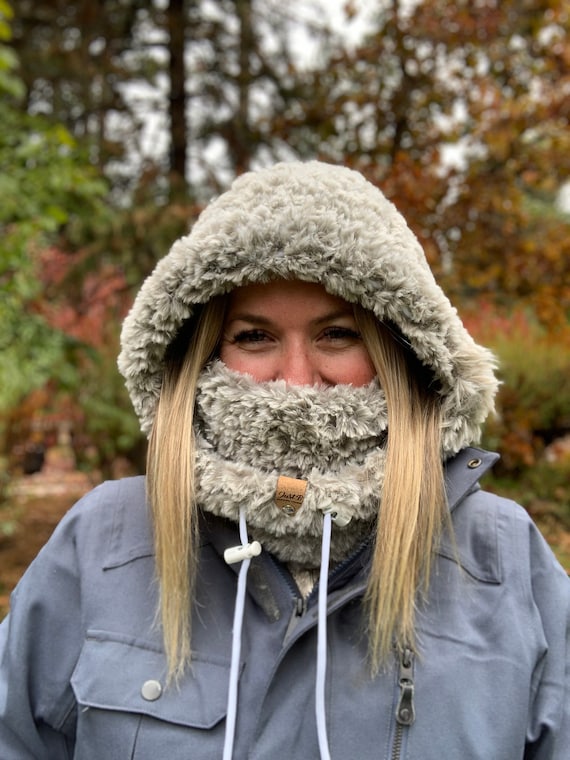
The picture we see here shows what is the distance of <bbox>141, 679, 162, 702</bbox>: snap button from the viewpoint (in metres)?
1.47

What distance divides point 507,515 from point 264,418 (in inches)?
24.0

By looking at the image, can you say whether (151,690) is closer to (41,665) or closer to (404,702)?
(41,665)

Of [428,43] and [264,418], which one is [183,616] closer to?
[264,418]

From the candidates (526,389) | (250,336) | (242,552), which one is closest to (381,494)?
(242,552)

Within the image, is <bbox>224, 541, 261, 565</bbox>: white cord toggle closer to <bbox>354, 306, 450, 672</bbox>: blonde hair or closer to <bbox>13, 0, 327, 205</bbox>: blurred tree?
<bbox>354, 306, 450, 672</bbox>: blonde hair

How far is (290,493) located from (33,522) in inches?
224

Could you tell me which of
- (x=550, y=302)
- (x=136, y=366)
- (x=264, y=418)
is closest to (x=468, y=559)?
(x=264, y=418)

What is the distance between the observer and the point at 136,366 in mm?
1708

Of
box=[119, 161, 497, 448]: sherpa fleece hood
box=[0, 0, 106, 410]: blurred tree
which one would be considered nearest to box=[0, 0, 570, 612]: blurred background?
box=[0, 0, 106, 410]: blurred tree

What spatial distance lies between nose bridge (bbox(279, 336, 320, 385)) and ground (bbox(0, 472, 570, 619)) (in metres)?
2.46

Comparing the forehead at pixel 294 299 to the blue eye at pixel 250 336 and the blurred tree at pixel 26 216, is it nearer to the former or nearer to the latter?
the blue eye at pixel 250 336

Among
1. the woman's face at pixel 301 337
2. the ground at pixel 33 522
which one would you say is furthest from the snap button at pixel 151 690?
the ground at pixel 33 522

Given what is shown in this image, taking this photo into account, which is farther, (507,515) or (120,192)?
(120,192)

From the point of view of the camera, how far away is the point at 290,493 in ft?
5.00
